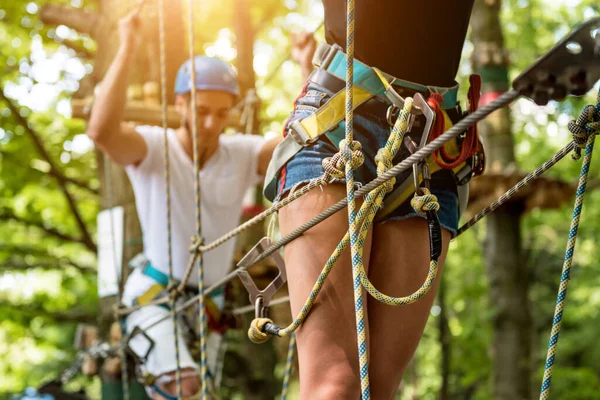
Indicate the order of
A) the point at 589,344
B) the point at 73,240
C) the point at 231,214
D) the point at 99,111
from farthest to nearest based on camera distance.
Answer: the point at 589,344 < the point at 73,240 < the point at 231,214 < the point at 99,111

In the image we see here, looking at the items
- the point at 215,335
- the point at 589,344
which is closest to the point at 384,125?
the point at 215,335

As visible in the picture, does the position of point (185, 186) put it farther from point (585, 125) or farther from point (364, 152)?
point (585, 125)

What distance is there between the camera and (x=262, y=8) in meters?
9.57

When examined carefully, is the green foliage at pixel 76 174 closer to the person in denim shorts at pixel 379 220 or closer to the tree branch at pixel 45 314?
the tree branch at pixel 45 314

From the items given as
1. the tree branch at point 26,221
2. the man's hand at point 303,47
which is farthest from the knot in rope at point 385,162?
the tree branch at point 26,221

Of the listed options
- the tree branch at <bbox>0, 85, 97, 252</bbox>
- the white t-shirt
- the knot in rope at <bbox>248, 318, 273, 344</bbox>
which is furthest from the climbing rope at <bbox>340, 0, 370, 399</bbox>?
the tree branch at <bbox>0, 85, 97, 252</bbox>

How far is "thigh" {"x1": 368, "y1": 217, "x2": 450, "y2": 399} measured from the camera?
1.76 meters

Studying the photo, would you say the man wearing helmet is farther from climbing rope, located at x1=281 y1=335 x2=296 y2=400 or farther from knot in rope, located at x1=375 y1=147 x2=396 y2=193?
knot in rope, located at x1=375 y1=147 x2=396 y2=193

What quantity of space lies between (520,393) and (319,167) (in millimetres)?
6471

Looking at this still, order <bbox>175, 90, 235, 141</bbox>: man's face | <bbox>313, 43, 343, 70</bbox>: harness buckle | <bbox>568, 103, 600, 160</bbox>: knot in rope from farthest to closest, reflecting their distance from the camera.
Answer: <bbox>175, 90, 235, 141</bbox>: man's face → <bbox>313, 43, 343, 70</bbox>: harness buckle → <bbox>568, 103, 600, 160</bbox>: knot in rope

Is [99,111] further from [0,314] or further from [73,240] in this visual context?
[0,314]

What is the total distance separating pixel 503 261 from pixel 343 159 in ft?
22.0

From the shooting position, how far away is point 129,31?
3.32m

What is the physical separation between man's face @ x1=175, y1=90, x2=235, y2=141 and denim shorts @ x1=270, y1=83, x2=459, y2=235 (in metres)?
2.00
